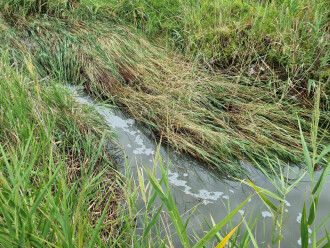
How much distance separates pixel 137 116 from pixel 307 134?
1.29m

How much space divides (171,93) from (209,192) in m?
1.00

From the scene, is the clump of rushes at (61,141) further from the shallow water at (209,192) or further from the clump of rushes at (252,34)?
the clump of rushes at (252,34)

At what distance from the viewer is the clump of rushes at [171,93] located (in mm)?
2393

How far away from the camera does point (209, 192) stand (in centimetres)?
213

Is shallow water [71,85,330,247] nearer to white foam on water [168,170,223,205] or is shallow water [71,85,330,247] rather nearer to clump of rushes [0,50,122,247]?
white foam on water [168,170,223,205]

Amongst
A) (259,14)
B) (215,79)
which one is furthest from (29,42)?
(259,14)

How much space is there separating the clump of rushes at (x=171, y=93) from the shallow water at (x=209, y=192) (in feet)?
0.34

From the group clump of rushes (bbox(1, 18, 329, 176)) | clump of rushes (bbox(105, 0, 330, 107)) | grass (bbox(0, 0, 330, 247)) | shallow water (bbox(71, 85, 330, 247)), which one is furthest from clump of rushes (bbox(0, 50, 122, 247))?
clump of rushes (bbox(105, 0, 330, 107))

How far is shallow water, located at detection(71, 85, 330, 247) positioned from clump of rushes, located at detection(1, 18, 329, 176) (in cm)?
10

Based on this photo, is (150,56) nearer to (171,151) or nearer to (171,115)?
(171,115)

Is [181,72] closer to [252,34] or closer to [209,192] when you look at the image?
[252,34]

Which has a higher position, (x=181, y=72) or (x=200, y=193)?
(x=181, y=72)

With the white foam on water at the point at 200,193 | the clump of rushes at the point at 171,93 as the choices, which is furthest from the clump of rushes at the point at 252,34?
the white foam on water at the point at 200,193

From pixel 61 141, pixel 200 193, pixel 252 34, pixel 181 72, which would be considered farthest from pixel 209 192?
pixel 252 34
